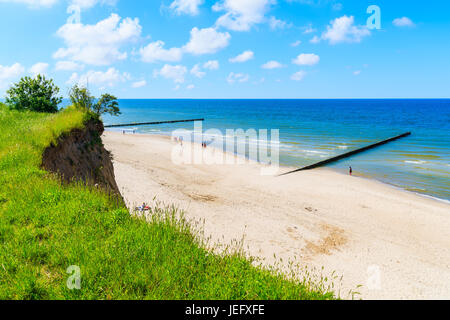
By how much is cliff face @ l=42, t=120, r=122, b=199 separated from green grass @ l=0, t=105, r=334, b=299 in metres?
3.30

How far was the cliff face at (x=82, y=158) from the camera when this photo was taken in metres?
10.3

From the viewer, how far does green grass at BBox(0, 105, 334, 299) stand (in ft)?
12.6

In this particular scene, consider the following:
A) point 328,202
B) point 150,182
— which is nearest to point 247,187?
point 328,202

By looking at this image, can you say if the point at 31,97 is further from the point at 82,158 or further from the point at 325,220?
the point at 325,220

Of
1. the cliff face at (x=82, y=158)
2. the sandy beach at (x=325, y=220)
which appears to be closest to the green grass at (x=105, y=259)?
the cliff face at (x=82, y=158)

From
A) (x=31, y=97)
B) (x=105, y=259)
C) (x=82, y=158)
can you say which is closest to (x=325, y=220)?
(x=82, y=158)

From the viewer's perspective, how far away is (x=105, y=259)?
433 centimetres

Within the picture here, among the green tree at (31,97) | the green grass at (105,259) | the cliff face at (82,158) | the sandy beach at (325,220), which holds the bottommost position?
the sandy beach at (325,220)

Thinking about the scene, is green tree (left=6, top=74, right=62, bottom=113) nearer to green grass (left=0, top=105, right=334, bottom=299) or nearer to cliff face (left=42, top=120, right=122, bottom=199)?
cliff face (left=42, top=120, right=122, bottom=199)

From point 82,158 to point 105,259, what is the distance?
33.5ft

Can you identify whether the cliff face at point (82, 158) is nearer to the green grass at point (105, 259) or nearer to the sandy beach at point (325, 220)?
the sandy beach at point (325, 220)

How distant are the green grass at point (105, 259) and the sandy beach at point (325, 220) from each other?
12.5 ft
